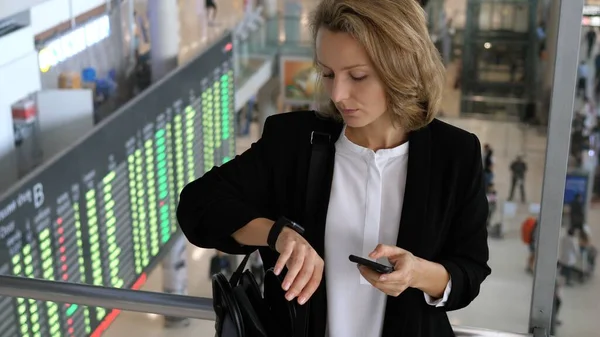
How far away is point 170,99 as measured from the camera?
4.95 m

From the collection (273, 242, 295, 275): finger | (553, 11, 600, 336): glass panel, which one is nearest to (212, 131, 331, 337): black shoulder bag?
(273, 242, 295, 275): finger

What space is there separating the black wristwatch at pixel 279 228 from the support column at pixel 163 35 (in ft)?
15.0

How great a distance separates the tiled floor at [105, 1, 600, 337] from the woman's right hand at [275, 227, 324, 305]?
742 centimetres

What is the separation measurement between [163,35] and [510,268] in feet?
26.9

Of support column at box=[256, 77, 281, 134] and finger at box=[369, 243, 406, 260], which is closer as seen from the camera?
finger at box=[369, 243, 406, 260]

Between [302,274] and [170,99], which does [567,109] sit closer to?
[302,274]

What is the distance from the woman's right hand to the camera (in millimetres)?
1022

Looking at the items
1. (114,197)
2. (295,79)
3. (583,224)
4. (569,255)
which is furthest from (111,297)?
(583,224)

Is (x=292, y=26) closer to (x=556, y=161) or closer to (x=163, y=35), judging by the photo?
(x=163, y=35)

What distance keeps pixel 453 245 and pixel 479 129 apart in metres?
10.7

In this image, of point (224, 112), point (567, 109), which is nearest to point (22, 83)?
point (224, 112)

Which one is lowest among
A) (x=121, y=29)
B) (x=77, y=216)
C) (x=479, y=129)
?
(x=479, y=129)

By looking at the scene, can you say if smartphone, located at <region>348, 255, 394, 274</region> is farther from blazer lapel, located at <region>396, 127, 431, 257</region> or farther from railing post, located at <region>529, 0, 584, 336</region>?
railing post, located at <region>529, 0, 584, 336</region>

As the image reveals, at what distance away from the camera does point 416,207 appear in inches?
43.1
